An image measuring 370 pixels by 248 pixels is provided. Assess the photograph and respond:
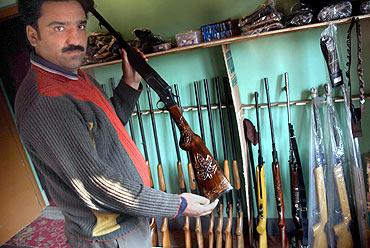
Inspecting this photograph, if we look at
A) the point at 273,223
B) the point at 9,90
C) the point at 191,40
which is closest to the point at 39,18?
the point at 191,40


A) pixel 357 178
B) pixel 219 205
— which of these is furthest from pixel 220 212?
pixel 357 178

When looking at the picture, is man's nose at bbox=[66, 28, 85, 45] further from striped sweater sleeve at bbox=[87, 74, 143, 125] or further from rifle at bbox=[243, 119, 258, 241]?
rifle at bbox=[243, 119, 258, 241]

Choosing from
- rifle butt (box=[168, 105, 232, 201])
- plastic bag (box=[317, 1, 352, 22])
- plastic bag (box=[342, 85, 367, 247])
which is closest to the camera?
rifle butt (box=[168, 105, 232, 201])

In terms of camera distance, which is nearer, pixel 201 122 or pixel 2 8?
pixel 2 8

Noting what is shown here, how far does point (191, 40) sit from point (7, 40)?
3.19 feet

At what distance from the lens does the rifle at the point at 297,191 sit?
1647 millimetres

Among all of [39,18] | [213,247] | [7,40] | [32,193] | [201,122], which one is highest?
[7,40]

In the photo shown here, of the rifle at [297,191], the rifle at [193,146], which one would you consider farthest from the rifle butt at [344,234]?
the rifle at [193,146]

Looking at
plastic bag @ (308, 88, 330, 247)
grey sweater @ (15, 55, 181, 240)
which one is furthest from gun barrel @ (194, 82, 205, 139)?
grey sweater @ (15, 55, 181, 240)

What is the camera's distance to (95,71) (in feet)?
6.77

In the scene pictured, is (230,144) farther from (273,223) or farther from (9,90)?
(9,90)

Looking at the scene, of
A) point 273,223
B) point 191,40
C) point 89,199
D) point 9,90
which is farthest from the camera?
point 273,223

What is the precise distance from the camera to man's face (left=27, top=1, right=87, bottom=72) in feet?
3.00

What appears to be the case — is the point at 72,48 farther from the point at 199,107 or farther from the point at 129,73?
the point at 199,107
